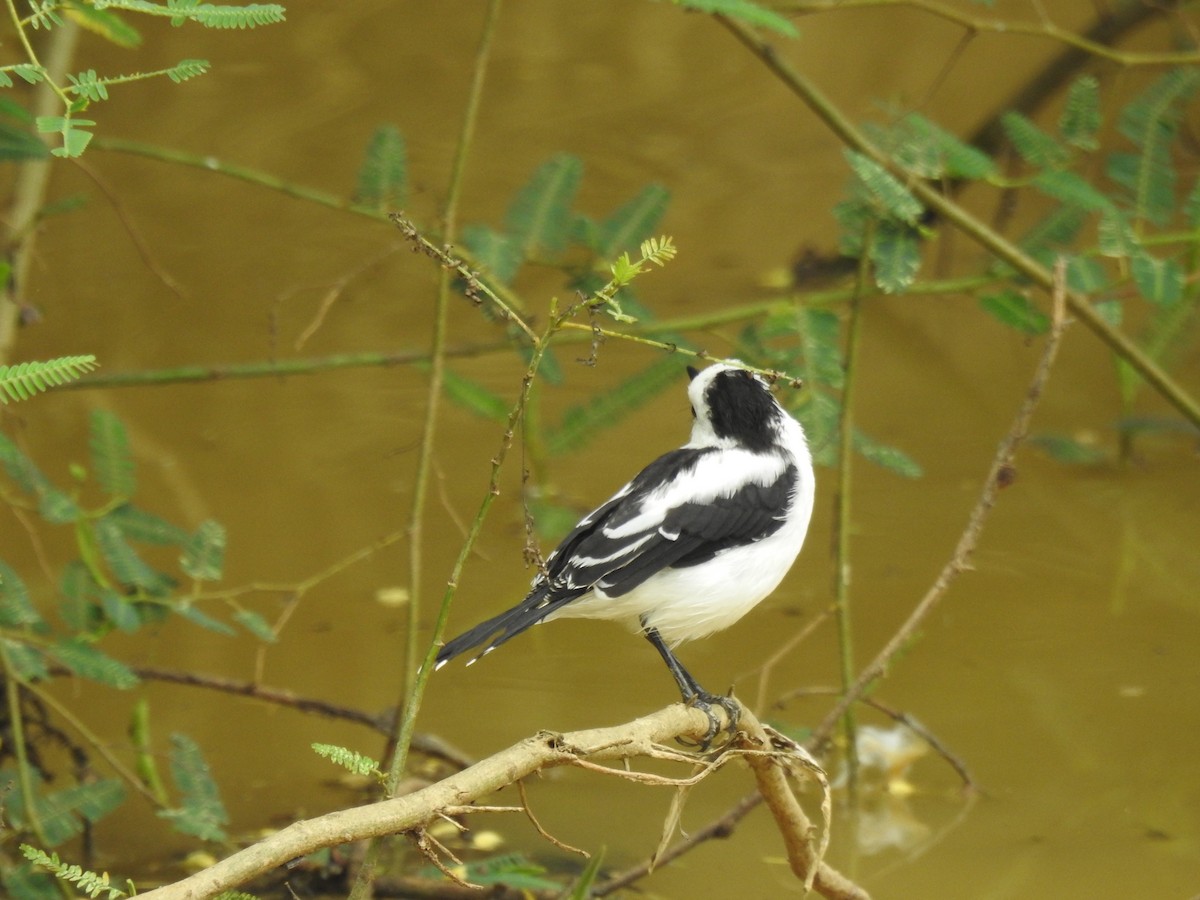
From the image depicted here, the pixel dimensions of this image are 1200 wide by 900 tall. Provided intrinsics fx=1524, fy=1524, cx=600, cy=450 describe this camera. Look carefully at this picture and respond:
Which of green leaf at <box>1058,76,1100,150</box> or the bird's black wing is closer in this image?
the bird's black wing

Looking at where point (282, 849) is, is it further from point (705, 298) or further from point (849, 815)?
point (705, 298)

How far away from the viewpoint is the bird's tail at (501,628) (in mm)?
1912

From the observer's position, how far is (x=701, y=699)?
2.25 m

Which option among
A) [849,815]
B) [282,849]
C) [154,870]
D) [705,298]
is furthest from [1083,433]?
[282,849]

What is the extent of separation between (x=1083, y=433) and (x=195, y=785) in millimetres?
3258

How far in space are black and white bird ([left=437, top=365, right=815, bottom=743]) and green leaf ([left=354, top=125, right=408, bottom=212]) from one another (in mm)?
937

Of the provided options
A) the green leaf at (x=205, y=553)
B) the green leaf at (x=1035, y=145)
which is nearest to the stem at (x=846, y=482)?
the green leaf at (x=1035, y=145)

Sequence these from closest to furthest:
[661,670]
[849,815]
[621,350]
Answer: [849,815]
[661,670]
[621,350]

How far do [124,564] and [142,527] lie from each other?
0.49 ft

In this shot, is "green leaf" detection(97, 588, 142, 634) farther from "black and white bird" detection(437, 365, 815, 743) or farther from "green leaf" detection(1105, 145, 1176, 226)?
"green leaf" detection(1105, 145, 1176, 226)

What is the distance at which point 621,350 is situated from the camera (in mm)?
5207

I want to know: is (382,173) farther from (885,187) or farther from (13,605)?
(13,605)

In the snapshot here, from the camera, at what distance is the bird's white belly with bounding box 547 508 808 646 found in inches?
90.0

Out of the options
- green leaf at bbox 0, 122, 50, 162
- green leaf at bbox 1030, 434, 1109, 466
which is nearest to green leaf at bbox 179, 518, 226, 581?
green leaf at bbox 0, 122, 50, 162
